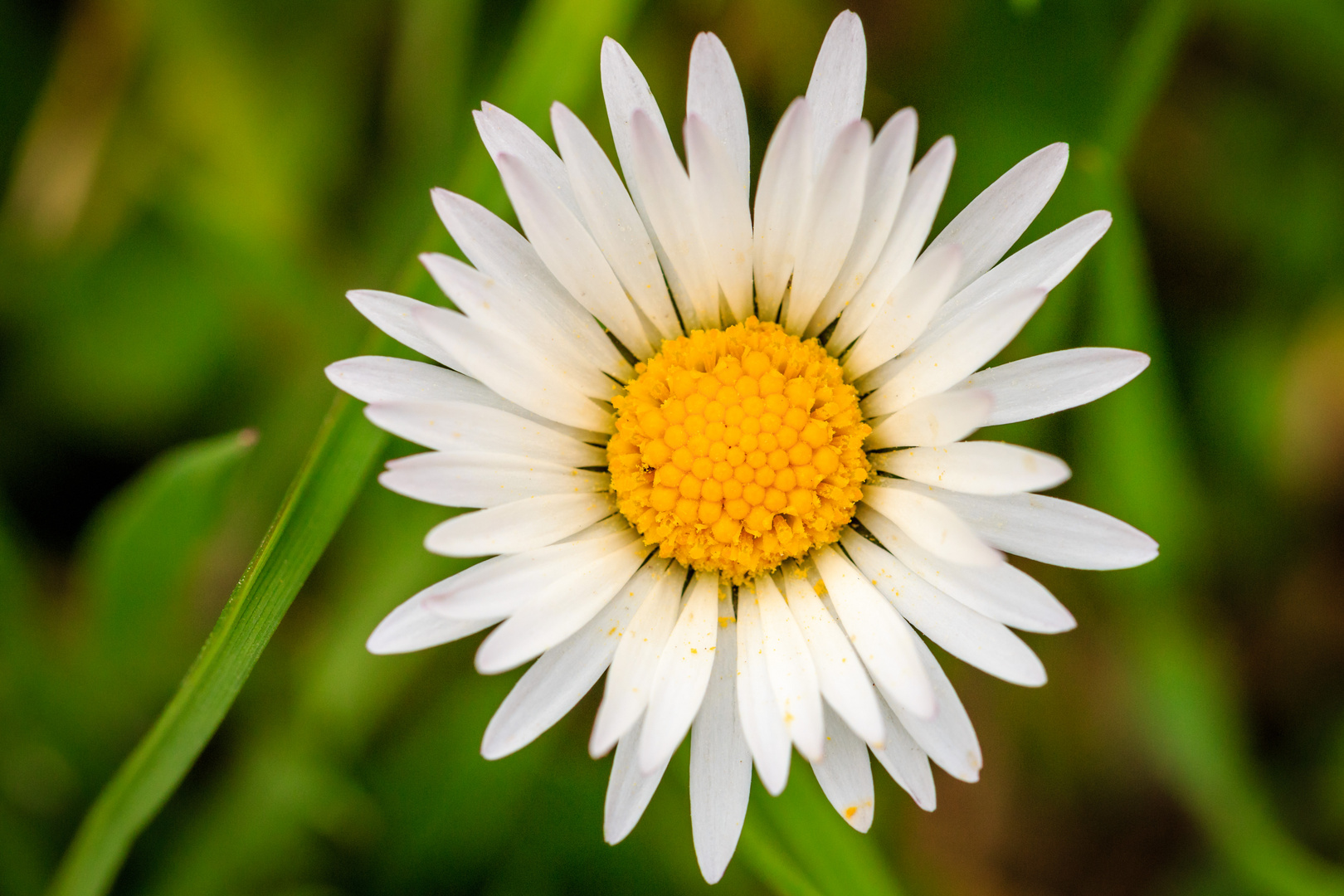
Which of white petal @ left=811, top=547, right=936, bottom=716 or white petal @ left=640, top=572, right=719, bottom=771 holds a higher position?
white petal @ left=811, top=547, right=936, bottom=716

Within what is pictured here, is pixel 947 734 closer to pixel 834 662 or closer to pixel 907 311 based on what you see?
pixel 834 662

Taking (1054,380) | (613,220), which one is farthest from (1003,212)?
(613,220)

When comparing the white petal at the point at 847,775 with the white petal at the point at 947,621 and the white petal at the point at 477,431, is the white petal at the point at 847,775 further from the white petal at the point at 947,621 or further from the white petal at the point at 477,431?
the white petal at the point at 477,431

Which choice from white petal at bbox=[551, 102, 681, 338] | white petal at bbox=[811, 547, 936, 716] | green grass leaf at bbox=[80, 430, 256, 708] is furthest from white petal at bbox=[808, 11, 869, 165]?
green grass leaf at bbox=[80, 430, 256, 708]

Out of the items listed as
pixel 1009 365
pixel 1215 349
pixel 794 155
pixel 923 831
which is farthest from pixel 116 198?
pixel 1215 349

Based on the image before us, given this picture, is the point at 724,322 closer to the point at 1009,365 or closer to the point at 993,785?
the point at 1009,365

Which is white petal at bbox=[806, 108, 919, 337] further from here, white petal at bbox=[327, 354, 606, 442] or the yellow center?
white petal at bbox=[327, 354, 606, 442]

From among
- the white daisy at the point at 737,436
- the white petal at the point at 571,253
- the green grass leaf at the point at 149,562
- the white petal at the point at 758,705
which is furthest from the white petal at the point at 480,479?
the green grass leaf at the point at 149,562
